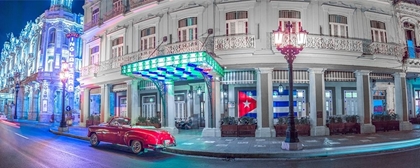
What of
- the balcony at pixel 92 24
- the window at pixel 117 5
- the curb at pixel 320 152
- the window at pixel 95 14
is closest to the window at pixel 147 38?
the window at pixel 117 5

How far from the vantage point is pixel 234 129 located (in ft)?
50.1

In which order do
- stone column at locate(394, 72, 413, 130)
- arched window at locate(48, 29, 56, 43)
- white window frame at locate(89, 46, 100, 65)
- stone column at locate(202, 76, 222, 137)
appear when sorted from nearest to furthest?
stone column at locate(202, 76, 222, 137) → stone column at locate(394, 72, 413, 130) → white window frame at locate(89, 46, 100, 65) → arched window at locate(48, 29, 56, 43)

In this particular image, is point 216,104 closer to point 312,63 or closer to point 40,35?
point 312,63

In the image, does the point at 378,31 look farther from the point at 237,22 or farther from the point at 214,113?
the point at 214,113

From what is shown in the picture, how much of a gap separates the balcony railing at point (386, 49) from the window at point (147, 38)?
13.8 meters

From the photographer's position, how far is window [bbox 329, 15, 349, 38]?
1618cm

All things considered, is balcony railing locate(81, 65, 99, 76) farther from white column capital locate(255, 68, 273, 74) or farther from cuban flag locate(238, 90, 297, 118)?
white column capital locate(255, 68, 273, 74)

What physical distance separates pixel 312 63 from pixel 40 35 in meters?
43.8

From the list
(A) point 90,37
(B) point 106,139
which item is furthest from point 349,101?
(A) point 90,37

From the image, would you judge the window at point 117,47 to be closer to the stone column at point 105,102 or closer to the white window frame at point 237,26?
the stone column at point 105,102

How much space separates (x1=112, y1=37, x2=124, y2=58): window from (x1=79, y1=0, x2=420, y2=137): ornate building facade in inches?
3.1

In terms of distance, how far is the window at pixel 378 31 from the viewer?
1725 centimetres

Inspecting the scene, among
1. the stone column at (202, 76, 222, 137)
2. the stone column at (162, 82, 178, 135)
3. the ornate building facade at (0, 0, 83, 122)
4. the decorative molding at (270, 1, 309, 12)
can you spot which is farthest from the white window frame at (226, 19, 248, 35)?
the ornate building facade at (0, 0, 83, 122)

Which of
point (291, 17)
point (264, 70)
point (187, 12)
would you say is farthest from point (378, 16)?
point (187, 12)
